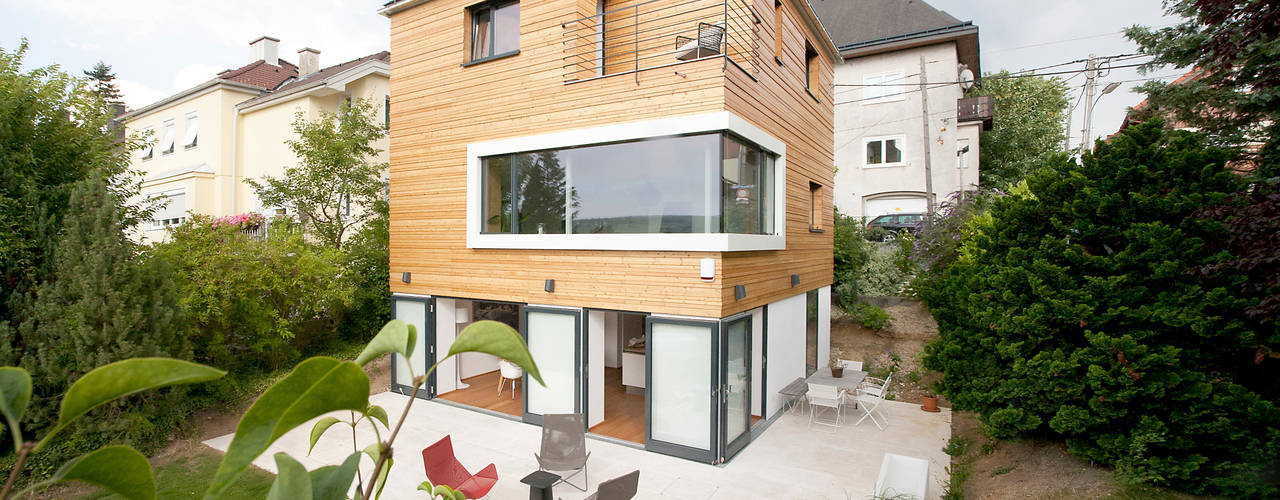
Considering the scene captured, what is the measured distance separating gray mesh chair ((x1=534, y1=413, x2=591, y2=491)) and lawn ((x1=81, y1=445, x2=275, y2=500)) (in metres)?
3.38

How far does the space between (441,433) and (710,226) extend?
216 inches

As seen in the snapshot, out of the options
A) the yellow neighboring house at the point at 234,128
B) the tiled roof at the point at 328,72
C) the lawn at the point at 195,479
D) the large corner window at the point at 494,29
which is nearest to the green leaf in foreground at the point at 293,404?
the lawn at the point at 195,479

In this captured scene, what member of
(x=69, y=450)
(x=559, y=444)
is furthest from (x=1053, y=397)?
(x=69, y=450)

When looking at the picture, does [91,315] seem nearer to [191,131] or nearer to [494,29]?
[494,29]

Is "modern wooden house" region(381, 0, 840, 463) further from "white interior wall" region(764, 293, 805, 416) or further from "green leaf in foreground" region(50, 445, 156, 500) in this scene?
"green leaf in foreground" region(50, 445, 156, 500)

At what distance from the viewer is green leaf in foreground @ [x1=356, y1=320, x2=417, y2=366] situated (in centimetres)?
93

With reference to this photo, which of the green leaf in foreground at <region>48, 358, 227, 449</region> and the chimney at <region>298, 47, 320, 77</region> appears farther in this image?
the chimney at <region>298, 47, 320, 77</region>

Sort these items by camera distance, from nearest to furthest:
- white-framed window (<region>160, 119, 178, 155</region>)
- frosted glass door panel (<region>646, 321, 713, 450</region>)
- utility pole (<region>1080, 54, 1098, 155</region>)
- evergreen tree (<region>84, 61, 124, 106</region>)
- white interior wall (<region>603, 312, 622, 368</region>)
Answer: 1. frosted glass door panel (<region>646, 321, 713, 450</region>)
2. white interior wall (<region>603, 312, 622, 368</region>)
3. utility pole (<region>1080, 54, 1098, 155</region>)
4. white-framed window (<region>160, 119, 178, 155</region>)
5. evergreen tree (<region>84, 61, 124, 106</region>)

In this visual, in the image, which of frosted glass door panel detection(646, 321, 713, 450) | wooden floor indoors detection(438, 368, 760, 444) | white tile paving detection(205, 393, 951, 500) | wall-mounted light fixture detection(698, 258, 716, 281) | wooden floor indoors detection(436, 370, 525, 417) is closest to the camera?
white tile paving detection(205, 393, 951, 500)

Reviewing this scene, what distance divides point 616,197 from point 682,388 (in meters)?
2.97

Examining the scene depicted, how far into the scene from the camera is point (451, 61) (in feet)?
34.7

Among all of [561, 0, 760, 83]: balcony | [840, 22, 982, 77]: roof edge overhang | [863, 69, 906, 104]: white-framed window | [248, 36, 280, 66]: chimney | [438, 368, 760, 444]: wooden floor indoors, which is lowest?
[438, 368, 760, 444]: wooden floor indoors

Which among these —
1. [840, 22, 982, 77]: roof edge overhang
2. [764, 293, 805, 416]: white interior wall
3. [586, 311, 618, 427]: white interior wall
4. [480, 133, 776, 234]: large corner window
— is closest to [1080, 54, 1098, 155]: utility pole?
[840, 22, 982, 77]: roof edge overhang

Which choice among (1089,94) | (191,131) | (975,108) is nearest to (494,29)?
(1089,94)
